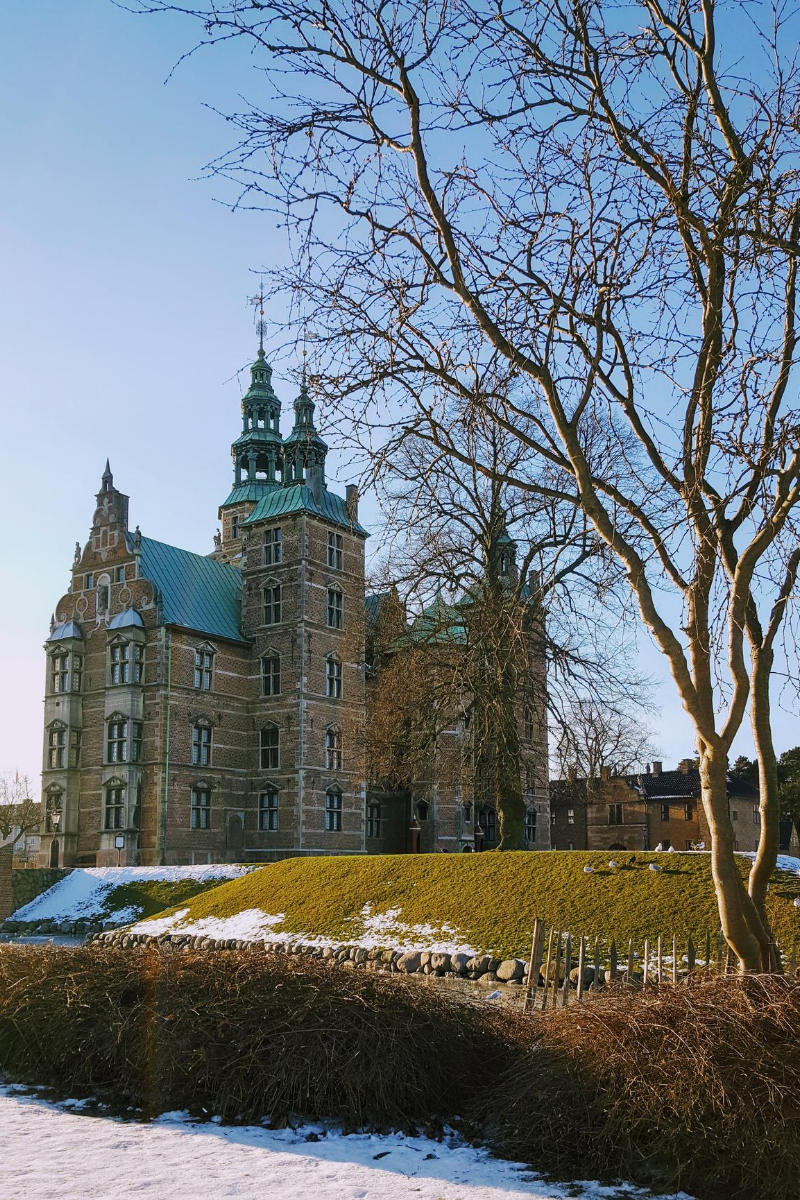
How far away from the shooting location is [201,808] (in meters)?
42.4

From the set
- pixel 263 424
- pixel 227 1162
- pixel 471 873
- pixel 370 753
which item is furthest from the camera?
pixel 263 424

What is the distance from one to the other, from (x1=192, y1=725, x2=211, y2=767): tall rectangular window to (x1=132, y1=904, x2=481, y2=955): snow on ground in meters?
16.6

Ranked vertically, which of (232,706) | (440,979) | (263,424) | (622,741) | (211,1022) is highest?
(263,424)

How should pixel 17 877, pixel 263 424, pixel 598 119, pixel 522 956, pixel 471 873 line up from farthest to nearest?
1. pixel 263 424
2. pixel 17 877
3. pixel 471 873
4. pixel 522 956
5. pixel 598 119

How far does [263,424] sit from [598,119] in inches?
2290

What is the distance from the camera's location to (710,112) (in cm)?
833

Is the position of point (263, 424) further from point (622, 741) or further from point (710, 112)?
point (710, 112)

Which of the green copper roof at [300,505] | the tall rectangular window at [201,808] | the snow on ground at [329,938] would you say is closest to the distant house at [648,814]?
the green copper roof at [300,505]

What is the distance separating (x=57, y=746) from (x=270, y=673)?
31.4ft

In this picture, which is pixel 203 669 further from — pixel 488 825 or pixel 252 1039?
pixel 252 1039

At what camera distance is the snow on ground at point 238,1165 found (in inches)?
242

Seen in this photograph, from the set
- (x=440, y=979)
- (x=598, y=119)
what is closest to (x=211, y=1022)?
(x=598, y=119)

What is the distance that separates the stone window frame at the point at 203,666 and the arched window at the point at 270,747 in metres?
3.17

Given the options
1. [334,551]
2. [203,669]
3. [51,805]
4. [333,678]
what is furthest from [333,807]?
[51,805]
